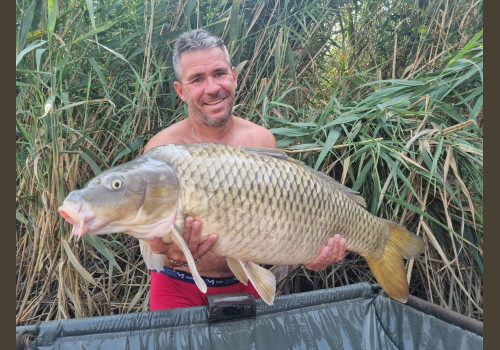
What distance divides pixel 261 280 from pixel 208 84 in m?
0.71

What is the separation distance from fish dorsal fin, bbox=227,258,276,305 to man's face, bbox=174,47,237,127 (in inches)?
23.2

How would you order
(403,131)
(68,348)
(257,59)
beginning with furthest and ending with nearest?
(257,59) → (403,131) → (68,348)

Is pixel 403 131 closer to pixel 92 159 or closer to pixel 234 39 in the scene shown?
pixel 234 39

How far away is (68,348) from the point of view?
114 cm

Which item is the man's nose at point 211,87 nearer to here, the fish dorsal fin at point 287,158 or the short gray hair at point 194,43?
the short gray hair at point 194,43

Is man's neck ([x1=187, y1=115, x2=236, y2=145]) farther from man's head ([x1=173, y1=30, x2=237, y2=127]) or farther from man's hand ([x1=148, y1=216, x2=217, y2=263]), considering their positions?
man's hand ([x1=148, y1=216, x2=217, y2=263])

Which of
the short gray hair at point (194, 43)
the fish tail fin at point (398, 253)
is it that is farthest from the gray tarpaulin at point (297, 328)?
the short gray hair at point (194, 43)

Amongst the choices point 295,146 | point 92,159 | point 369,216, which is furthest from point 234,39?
point 369,216

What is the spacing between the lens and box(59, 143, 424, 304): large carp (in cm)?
92

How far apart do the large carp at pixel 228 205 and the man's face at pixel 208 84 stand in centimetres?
44

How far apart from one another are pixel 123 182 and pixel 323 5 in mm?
1689

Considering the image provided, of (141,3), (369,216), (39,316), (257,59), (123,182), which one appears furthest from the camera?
(257,59)

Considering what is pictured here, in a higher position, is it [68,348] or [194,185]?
[194,185]

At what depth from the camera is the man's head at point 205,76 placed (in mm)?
1469
